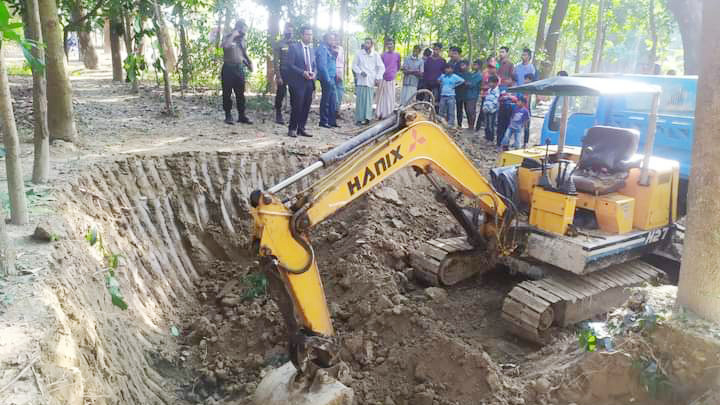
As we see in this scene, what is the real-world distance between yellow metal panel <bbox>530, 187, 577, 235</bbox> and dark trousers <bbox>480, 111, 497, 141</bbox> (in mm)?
6004

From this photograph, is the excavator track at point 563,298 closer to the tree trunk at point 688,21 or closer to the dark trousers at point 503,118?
the dark trousers at point 503,118

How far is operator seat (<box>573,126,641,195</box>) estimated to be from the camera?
5.69 metres

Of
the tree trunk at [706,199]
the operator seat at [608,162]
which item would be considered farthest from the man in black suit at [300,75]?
the tree trunk at [706,199]

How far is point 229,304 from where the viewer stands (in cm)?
574

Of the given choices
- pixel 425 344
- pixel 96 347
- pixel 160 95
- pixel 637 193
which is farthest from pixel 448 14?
pixel 96 347

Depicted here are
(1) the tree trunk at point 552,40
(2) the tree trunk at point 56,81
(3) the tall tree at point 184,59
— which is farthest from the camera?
(1) the tree trunk at point 552,40

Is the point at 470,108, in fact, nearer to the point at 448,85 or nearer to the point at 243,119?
the point at 448,85

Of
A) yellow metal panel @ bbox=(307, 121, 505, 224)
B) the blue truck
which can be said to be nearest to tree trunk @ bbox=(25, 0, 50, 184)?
yellow metal panel @ bbox=(307, 121, 505, 224)

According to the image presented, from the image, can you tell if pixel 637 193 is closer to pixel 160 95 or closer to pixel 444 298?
pixel 444 298

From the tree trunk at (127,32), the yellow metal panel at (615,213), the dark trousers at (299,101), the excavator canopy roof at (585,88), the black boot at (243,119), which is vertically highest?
the tree trunk at (127,32)

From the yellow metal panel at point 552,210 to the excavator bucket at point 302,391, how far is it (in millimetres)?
2713

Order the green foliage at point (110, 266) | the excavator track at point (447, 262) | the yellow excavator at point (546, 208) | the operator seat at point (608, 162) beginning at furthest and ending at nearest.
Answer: the excavator track at point (447, 262), the operator seat at point (608, 162), the yellow excavator at point (546, 208), the green foliage at point (110, 266)

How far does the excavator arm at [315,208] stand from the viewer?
12.1 feet

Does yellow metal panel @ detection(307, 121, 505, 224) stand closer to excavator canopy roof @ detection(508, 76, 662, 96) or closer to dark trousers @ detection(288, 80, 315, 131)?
excavator canopy roof @ detection(508, 76, 662, 96)
